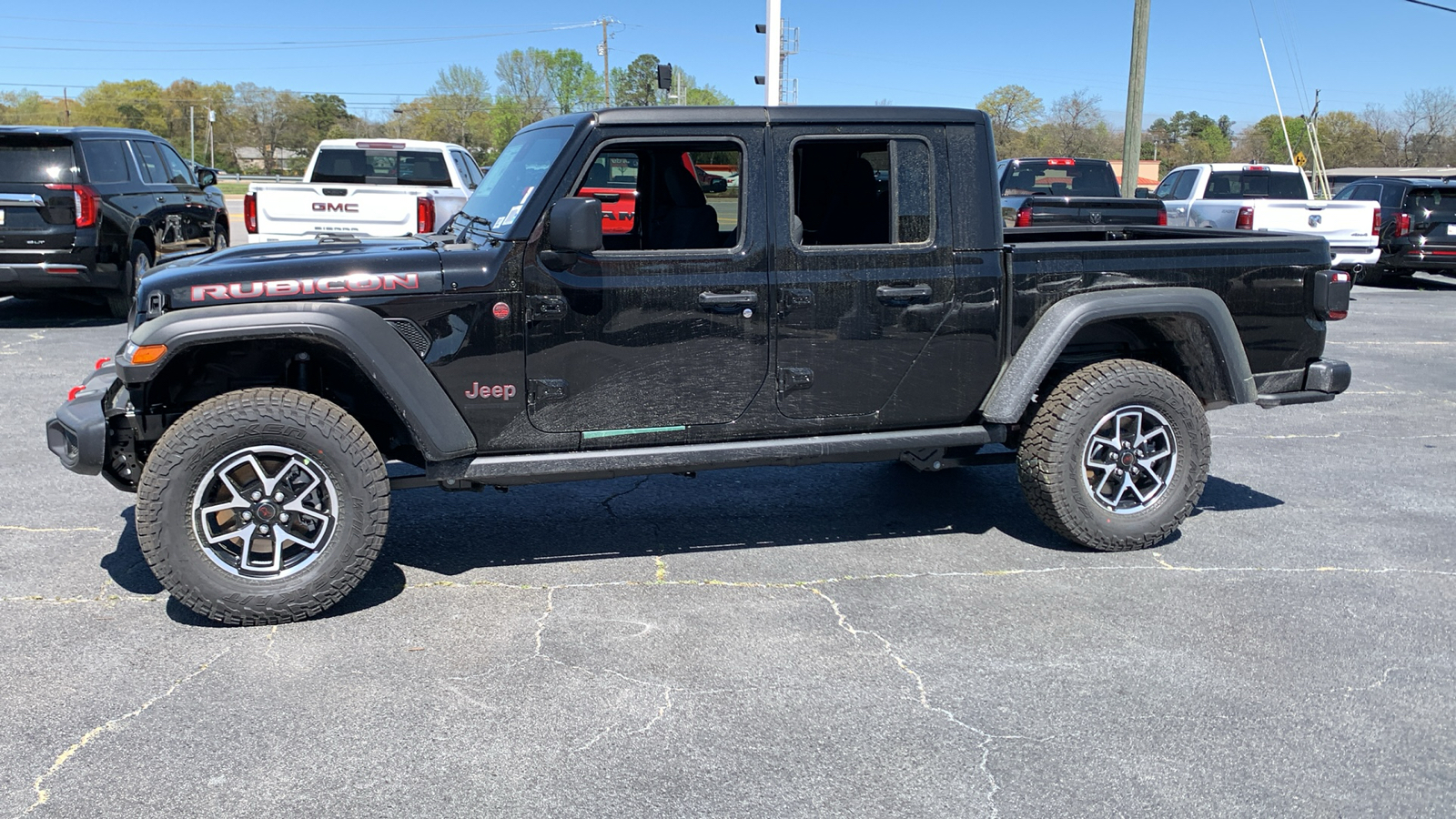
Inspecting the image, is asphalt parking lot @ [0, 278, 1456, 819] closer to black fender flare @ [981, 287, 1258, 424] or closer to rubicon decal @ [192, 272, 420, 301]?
black fender flare @ [981, 287, 1258, 424]

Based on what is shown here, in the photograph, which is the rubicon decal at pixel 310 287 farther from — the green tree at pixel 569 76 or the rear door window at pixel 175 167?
the green tree at pixel 569 76

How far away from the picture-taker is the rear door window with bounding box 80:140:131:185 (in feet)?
36.4

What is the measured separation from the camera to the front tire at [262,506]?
411 cm

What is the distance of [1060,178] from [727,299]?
46.4 feet

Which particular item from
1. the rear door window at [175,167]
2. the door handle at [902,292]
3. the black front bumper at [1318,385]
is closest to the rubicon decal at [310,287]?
the door handle at [902,292]

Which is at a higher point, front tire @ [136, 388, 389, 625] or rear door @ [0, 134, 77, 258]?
rear door @ [0, 134, 77, 258]

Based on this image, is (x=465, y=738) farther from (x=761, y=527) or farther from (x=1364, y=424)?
(x=1364, y=424)

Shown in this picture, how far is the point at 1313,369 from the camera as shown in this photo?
542cm

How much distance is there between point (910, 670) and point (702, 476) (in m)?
2.64

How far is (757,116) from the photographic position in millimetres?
4668

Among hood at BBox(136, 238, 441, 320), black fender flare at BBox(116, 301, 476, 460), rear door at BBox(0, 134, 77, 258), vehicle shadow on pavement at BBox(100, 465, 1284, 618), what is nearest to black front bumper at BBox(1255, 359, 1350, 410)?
vehicle shadow on pavement at BBox(100, 465, 1284, 618)

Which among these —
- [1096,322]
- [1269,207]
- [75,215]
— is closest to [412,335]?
[1096,322]

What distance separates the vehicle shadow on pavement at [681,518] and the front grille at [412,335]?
1041mm

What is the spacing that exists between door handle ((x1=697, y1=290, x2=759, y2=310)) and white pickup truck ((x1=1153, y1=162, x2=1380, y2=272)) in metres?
10.3
